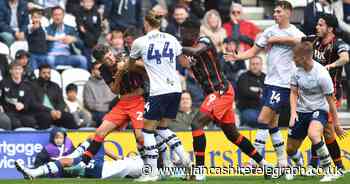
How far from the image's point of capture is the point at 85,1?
80.4 ft

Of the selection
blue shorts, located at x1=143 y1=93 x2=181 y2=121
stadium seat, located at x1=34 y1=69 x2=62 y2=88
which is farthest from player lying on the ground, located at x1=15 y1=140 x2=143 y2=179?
stadium seat, located at x1=34 y1=69 x2=62 y2=88

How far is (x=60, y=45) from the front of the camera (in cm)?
2397

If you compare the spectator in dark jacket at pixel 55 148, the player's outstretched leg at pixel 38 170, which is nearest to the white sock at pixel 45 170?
the player's outstretched leg at pixel 38 170

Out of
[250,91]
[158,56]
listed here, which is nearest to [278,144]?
[158,56]

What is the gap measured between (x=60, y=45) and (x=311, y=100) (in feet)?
27.9

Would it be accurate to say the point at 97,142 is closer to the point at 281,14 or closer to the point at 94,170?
the point at 94,170

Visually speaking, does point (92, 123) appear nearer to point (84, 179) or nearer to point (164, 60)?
point (84, 179)

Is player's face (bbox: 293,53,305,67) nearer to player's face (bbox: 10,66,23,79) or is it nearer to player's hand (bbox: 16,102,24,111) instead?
player's hand (bbox: 16,102,24,111)

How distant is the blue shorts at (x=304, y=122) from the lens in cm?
1664

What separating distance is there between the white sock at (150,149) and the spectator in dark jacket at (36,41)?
6790 millimetres

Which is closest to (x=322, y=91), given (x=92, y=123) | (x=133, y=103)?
(x=133, y=103)

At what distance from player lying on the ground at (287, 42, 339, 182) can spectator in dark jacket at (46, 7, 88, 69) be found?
311 inches

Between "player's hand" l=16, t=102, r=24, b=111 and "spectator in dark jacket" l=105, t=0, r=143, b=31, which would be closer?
"player's hand" l=16, t=102, r=24, b=111

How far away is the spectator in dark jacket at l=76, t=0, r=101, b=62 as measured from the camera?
24.4m
